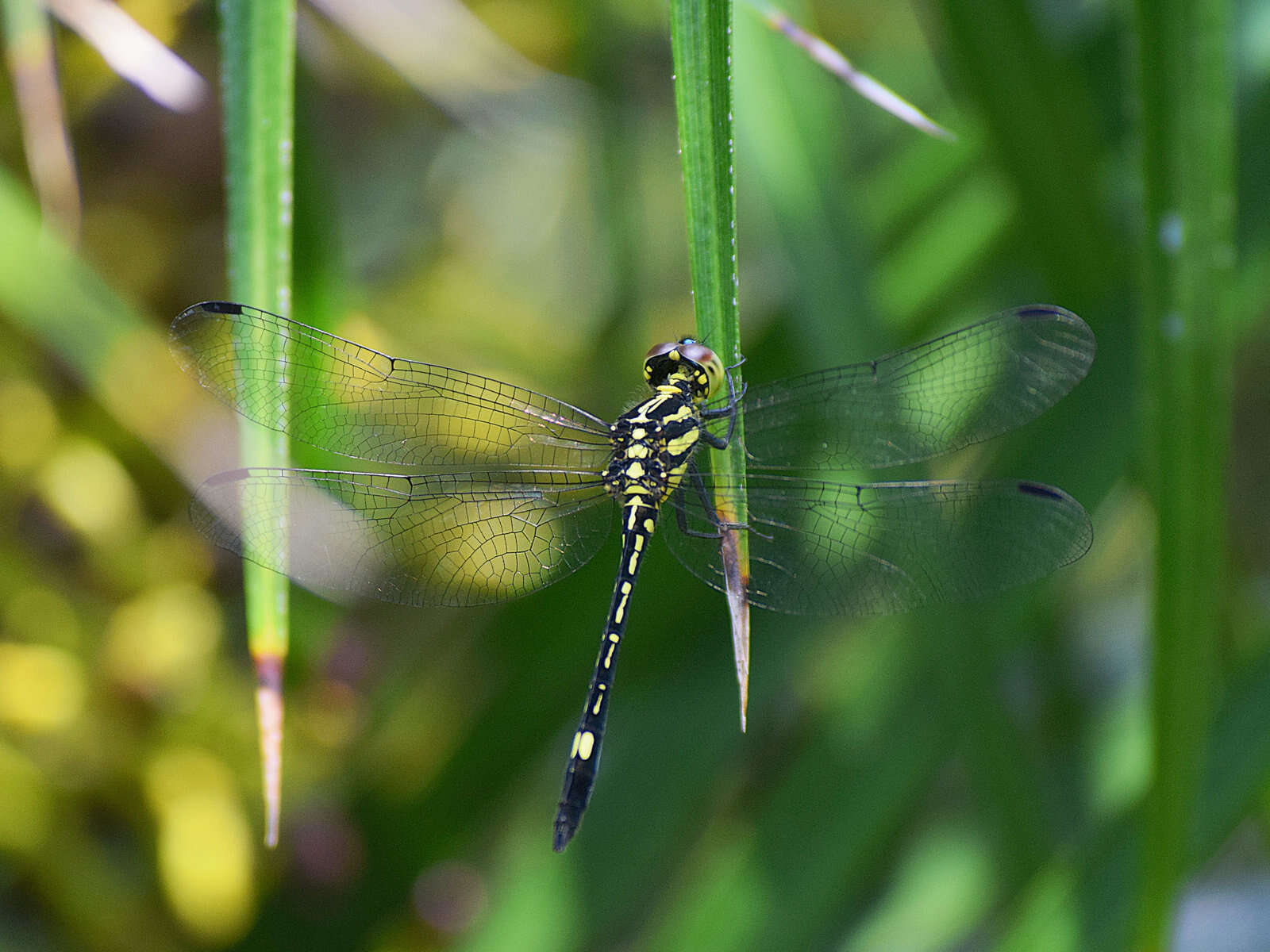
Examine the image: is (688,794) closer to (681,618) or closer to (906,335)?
(681,618)

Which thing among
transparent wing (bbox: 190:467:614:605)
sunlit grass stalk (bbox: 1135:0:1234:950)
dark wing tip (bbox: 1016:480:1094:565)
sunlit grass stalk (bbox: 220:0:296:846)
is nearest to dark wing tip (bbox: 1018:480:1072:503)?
dark wing tip (bbox: 1016:480:1094:565)

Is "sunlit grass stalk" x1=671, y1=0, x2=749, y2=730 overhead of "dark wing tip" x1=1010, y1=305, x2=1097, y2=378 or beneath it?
beneath

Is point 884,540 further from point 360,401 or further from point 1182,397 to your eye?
point 360,401

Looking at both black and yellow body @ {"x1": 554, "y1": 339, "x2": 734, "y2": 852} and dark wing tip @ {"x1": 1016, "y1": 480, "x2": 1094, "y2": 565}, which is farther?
black and yellow body @ {"x1": 554, "y1": 339, "x2": 734, "y2": 852}

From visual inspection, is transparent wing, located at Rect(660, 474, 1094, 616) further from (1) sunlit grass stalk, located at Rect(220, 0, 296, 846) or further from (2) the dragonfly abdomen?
(1) sunlit grass stalk, located at Rect(220, 0, 296, 846)

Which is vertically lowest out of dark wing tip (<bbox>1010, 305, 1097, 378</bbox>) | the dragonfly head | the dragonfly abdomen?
the dragonfly abdomen

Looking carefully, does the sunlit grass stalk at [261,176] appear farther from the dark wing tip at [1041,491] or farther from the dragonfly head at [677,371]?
the dark wing tip at [1041,491]
